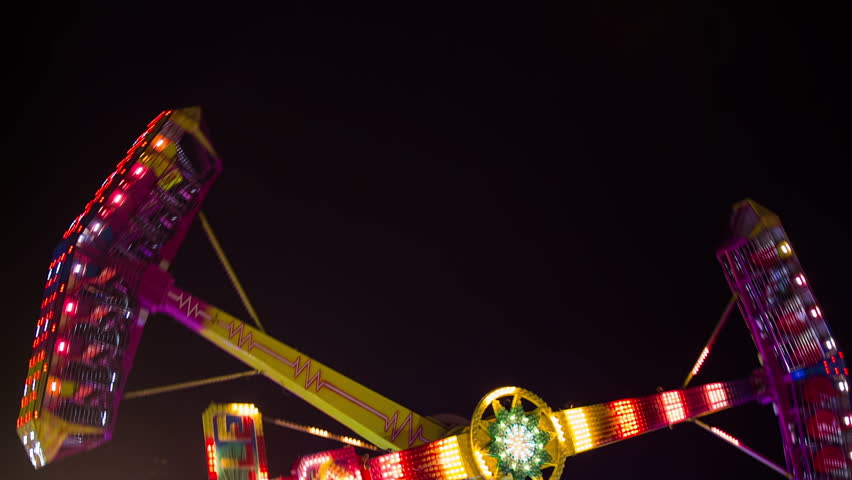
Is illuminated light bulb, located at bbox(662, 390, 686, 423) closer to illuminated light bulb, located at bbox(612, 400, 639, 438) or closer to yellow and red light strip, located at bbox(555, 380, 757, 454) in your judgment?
yellow and red light strip, located at bbox(555, 380, 757, 454)

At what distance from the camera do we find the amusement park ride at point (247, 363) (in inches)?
482

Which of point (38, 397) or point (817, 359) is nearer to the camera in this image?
point (38, 397)

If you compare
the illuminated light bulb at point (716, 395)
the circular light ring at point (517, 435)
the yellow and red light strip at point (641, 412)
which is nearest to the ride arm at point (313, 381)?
the circular light ring at point (517, 435)

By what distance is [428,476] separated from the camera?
1225cm

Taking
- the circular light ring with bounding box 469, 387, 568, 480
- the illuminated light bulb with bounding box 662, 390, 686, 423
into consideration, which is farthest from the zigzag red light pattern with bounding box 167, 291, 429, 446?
the illuminated light bulb with bounding box 662, 390, 686, 423

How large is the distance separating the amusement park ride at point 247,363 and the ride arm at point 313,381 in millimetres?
28

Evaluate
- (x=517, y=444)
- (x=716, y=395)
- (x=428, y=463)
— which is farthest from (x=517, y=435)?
(x=716, y=395)

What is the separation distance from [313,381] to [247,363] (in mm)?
1899

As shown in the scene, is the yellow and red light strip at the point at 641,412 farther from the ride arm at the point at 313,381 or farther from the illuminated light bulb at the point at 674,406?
the ride arm at the point at 313,381

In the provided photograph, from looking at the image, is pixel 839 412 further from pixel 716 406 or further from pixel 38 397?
pixel 38 397

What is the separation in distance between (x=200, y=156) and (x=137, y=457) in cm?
1060

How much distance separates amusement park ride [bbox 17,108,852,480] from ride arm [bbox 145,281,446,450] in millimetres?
28

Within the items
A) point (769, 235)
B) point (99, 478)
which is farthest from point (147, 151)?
point (769, 235)

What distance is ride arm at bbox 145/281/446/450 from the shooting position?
1348cm
